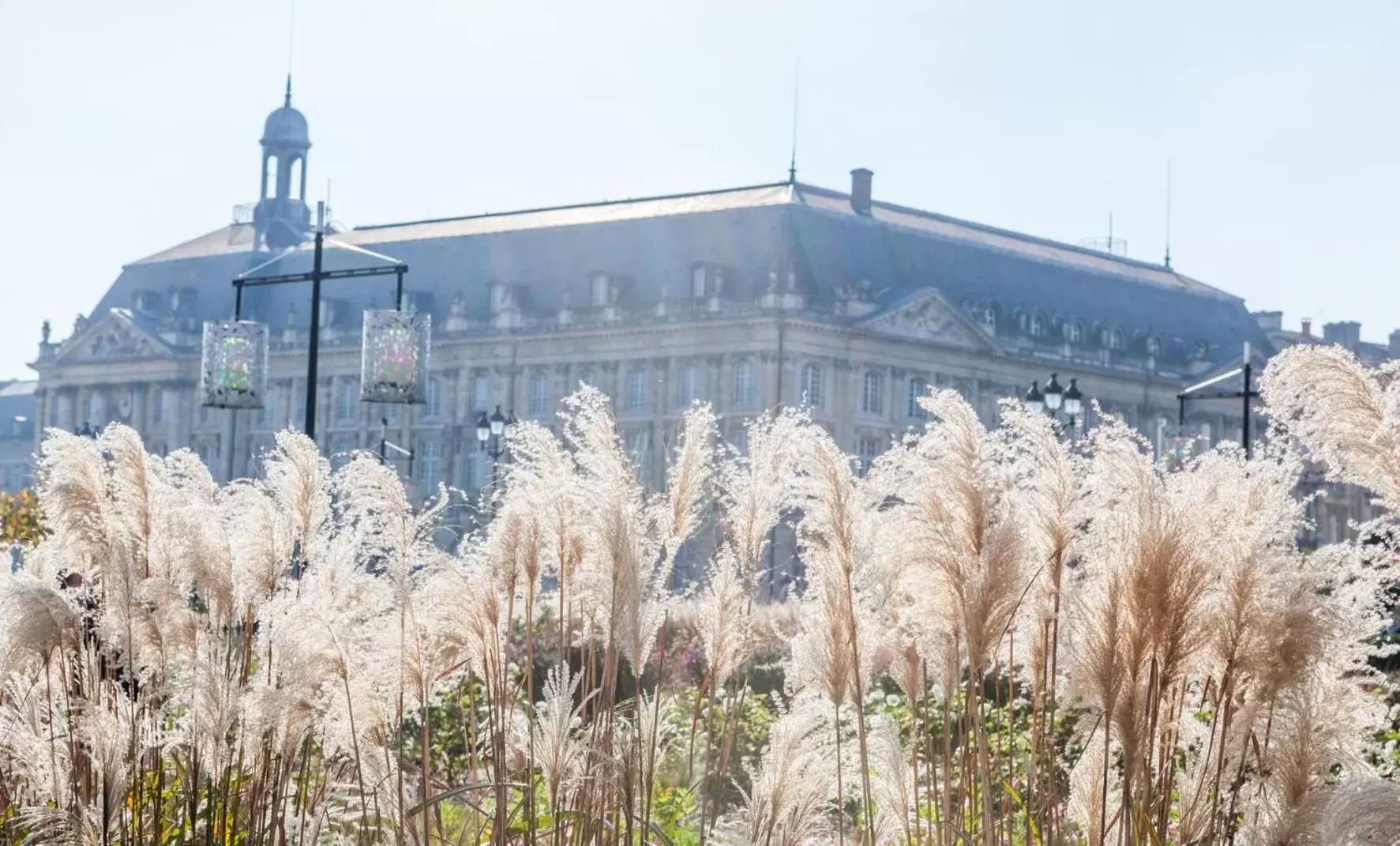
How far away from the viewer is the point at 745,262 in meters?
60.3

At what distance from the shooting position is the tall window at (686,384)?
61.8 metres

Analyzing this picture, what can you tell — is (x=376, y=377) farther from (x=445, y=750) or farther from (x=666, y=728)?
(x=666, y=728)

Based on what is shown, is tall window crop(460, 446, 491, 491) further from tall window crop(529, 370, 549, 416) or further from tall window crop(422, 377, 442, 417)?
tall window crop(529, 370, 549, 416)

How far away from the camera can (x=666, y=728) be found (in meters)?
5.14

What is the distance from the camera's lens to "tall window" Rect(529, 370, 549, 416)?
65.8 m

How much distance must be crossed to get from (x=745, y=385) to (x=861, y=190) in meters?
6.46

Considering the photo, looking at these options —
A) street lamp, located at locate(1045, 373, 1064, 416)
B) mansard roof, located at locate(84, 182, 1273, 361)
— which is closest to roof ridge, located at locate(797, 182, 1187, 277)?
mansard roof, located at locate(84, 182, 1273, 361)

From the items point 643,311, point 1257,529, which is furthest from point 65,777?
point 643,311

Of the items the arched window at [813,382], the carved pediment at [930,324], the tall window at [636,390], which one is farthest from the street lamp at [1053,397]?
the tall window at [636,390]

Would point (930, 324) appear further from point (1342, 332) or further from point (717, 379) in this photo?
point (1342, 332)

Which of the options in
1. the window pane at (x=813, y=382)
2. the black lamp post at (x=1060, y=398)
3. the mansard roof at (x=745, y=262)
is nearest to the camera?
the black lamp post at (x=1060, y=398)

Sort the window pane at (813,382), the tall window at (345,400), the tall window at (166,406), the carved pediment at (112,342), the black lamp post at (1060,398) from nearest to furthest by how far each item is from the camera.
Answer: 1. the black lamp post at (1060,398)
2. the window pane at (813,382)
3. the tall window at (345,400)
4. the carved pediment at (112,342)
5. the tall window at (166,406)

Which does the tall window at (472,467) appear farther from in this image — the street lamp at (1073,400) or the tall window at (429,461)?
the street lamp at (1073,400)

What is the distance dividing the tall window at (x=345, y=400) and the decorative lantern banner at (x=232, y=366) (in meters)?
54.8
